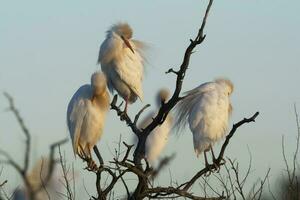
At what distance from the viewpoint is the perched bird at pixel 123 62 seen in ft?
28.3

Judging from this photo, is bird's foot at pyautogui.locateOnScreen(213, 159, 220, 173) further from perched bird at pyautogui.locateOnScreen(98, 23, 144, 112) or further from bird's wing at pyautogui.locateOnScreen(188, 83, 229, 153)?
perched bird at pyautogui.locateOnScreen(98, 23, 144, 112)

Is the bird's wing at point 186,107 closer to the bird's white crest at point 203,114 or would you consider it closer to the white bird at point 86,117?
the bird's white crest at point 203,114

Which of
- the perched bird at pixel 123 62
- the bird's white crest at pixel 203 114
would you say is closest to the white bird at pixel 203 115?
the bird's white crest at pixel 203 114

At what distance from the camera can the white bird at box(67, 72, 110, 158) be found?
7.25 m

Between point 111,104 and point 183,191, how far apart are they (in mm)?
2063

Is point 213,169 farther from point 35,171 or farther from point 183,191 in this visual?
point 35,171

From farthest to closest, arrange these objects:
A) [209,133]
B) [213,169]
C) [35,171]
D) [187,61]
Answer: [209,133], [213,169], [187,61], [35,171]

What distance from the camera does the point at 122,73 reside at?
8.77 meters

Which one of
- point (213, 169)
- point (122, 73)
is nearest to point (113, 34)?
point (122, 73)

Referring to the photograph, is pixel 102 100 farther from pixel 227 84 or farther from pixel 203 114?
pixel 227 84

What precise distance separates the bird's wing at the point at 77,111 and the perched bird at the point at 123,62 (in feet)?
4.11

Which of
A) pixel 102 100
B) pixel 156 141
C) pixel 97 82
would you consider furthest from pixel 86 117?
pixel 156 141

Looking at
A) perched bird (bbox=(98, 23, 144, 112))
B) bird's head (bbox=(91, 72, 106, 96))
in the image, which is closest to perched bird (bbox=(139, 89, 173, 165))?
perched bird (bbox=(98, 23, 144, 112))

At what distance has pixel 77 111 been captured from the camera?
23.9 ft
